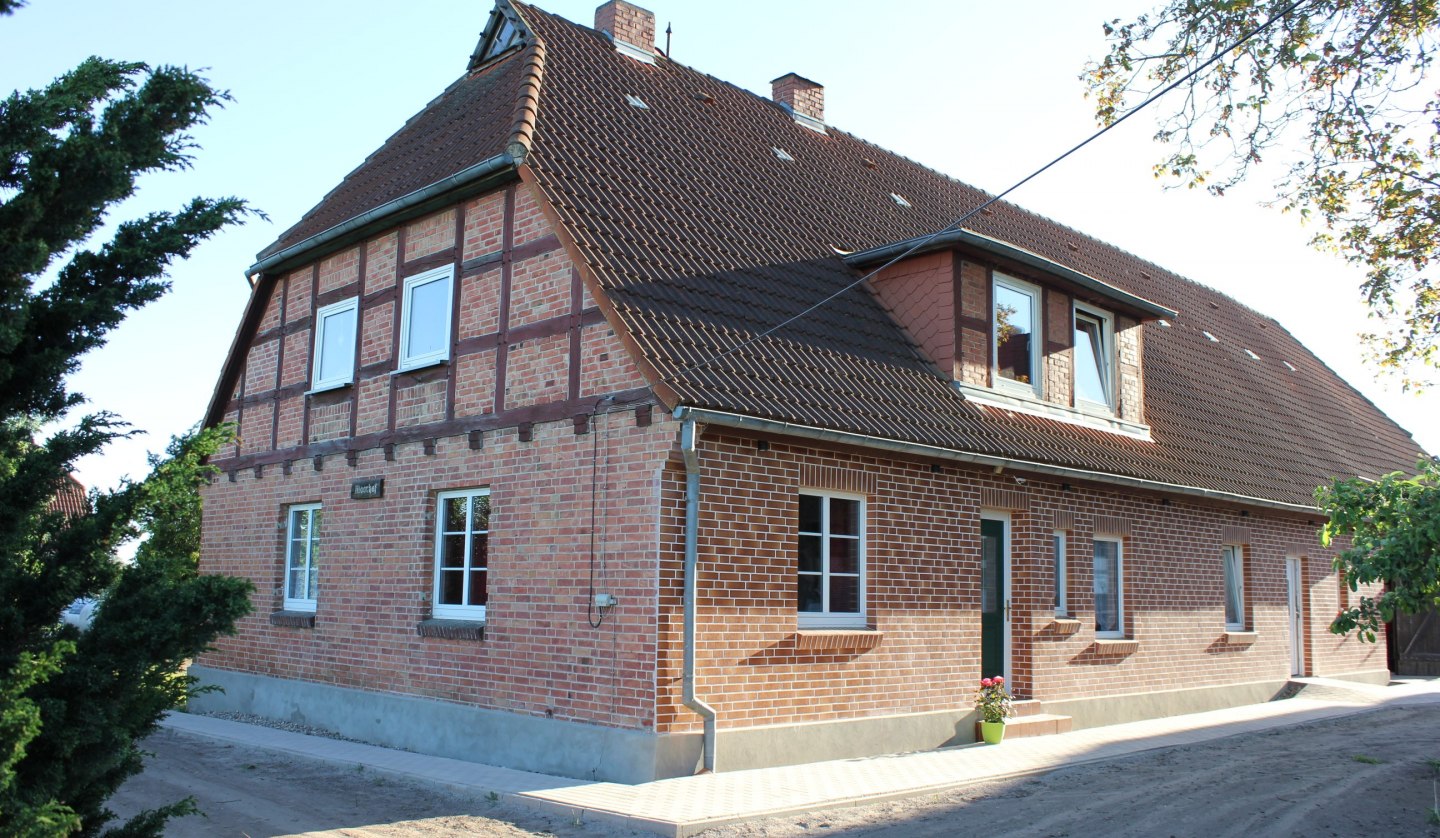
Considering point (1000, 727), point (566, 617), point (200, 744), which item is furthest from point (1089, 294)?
point (200, 744)

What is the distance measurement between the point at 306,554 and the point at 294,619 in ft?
2.75

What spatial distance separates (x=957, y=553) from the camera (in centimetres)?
1236

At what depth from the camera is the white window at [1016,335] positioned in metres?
14.0

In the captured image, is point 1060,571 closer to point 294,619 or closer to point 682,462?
point 682,462

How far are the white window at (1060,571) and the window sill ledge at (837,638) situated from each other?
3626 mm

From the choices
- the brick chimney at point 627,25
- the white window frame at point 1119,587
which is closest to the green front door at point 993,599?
the white window frame at point 1119,587

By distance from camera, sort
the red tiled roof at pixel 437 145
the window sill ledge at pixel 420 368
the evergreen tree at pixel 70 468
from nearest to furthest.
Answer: the evergreen tree at pixel 70 468 → the window sill ledge at pixel 420 368 → the red tiled roof at pixel 437 145

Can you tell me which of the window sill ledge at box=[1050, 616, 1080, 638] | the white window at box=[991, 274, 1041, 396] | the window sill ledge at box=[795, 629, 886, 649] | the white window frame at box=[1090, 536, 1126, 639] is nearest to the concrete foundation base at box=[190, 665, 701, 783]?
the window sill ledge at box=[795, 629, 886, 649]

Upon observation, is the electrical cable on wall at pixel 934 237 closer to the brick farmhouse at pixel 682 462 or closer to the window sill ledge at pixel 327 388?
the brick farmhouse at pixel 682 462

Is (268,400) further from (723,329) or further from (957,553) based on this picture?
(957,553)

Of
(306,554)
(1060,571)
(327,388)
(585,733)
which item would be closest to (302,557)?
(306,554)

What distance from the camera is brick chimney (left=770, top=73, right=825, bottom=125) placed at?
18.4 metres

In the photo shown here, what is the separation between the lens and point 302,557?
569 inches

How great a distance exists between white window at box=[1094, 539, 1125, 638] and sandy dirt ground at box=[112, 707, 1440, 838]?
2634 millimetres
